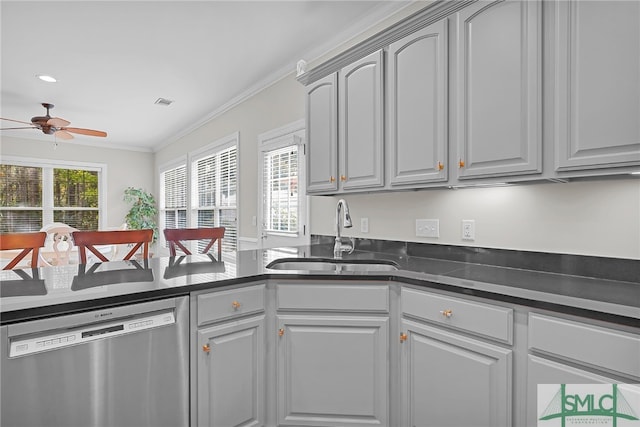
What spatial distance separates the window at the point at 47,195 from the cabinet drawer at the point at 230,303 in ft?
20.4

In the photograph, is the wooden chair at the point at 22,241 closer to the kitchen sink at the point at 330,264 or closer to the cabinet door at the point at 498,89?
the kitchen sink at the point at 330,264

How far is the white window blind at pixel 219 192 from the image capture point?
4418mm

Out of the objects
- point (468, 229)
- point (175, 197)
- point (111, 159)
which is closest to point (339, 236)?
point (468, 229)

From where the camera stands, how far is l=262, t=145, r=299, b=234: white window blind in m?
3.28

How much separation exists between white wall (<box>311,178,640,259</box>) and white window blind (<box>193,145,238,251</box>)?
2.44 metres

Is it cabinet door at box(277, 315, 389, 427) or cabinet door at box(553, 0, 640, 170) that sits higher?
cabinet door at box(553, 0, 640, 170)

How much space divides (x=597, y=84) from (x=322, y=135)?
61.5 inches

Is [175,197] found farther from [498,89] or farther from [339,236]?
[498,89]

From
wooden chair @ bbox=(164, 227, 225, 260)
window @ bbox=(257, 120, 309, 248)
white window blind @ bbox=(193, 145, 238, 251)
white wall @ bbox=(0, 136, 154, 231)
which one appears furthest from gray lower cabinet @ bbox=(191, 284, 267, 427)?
white wall @ bbox=(0, 136, 154, 231)

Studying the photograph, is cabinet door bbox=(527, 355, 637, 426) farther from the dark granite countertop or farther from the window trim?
the window trim

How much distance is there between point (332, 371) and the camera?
1.73 m

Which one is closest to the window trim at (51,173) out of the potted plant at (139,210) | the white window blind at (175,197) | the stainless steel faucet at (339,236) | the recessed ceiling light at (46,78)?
the potted plant at (139,210)

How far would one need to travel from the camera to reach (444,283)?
4.79ft

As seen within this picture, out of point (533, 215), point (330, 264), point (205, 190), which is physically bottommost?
point (330, 264)
